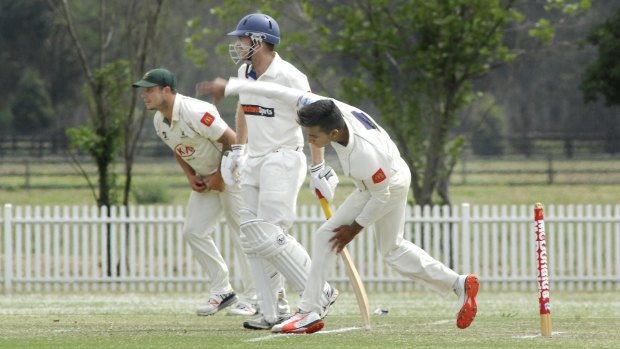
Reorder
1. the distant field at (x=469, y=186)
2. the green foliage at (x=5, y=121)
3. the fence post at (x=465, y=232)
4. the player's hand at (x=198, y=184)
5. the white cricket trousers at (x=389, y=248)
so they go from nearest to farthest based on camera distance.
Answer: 1. the white cricket trousers at (x=389, y=248)
2. the player's hand at (x=198, y=184)
3. the fence post at (x=465, y=232)
4. the distant field at (x=469, y=186)
5. the green foliage at (x=5, y=121)

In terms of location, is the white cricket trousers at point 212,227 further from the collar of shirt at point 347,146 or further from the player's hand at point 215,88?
the collar of shirt at point 347,146

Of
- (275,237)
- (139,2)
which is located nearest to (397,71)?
(139,2)

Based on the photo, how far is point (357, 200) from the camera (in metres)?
A: 8.94

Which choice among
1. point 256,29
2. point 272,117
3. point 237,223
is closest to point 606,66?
point 237,223

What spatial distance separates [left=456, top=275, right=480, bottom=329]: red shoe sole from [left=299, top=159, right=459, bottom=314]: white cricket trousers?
127 millimetres

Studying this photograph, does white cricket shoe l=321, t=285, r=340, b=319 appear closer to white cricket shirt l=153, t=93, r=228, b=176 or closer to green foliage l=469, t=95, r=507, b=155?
white cricket shirt l=153, t=93, r=228, b=176

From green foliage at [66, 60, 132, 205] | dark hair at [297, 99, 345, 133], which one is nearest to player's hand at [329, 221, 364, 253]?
dark hair at [297, 99, 345, 133]

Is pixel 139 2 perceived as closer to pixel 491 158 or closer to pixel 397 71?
pixel 397 71

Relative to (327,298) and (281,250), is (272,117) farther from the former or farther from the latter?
(327,298)

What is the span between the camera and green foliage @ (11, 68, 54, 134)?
201 feet

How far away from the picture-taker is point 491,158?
169 ft

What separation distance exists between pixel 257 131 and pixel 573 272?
984 cm

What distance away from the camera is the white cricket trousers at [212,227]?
11414mm

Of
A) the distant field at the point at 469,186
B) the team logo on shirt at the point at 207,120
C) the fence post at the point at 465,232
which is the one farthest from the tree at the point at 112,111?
the distant field at the point at 469,186
